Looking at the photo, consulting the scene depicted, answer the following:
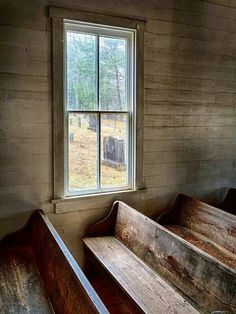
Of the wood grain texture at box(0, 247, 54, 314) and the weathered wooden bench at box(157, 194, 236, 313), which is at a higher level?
the weathered wooden bench at box(157, 194, 236, 313)

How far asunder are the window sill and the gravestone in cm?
26

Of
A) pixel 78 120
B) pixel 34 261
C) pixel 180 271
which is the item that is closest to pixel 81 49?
pixel 78 120

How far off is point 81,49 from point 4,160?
1.11 meters

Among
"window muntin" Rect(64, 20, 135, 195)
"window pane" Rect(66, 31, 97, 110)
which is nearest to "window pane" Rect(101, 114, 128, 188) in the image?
"window muntin" Rect(64, 20, 135, 195)

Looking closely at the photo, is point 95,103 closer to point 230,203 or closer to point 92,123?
point 92,123

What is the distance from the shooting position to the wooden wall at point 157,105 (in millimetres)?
2420

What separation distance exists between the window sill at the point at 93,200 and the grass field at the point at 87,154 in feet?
0.30

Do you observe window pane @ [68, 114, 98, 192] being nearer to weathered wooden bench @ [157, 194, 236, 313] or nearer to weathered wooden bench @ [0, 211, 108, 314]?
weathered wooden bench @ [0, 211, 108, 314]

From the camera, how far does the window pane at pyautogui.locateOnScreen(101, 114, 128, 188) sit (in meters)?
A: 2.83

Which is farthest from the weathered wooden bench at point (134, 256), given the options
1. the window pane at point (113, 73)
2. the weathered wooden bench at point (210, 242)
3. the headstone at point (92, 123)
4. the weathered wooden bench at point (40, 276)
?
the window pane at point (113, 73)

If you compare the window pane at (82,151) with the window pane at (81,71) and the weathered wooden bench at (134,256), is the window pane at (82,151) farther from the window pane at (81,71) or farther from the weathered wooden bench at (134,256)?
the weathered wooden bench at (134,256)

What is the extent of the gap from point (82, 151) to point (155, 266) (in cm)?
112

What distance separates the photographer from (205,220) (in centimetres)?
276

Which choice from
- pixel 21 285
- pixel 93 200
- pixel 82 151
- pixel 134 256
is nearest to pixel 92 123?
pixel 82 151
